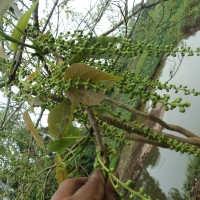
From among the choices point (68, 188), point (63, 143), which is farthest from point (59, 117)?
point (68, 188)

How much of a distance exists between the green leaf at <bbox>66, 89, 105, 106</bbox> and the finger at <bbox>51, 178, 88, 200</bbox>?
19cm

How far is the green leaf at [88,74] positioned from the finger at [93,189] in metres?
0.22

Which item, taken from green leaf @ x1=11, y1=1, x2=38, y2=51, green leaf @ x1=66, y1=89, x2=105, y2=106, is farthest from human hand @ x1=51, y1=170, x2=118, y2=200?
green leaf @ x1=11, y1=1, x2=38, y2=51

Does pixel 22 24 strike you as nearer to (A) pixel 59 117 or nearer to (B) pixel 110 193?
(A) pixel 59 117

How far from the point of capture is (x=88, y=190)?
93cm

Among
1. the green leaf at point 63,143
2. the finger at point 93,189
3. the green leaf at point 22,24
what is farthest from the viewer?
the green leaf at point 63,143

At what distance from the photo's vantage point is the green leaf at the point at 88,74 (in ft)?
3.21

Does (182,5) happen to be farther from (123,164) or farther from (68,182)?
(68,182)

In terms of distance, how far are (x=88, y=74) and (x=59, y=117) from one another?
18cm

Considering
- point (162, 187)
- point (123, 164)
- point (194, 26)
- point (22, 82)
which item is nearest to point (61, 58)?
point (22, 82)

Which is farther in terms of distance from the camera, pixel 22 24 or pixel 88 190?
pixel 22 24

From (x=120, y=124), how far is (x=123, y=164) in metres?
6.23

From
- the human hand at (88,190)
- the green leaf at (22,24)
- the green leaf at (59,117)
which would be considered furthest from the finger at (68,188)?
the green leaf at (22,24)

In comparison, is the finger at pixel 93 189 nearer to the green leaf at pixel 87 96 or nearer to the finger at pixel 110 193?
the finger at pixel 110 193
